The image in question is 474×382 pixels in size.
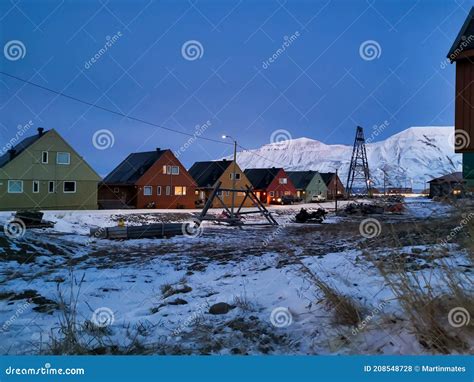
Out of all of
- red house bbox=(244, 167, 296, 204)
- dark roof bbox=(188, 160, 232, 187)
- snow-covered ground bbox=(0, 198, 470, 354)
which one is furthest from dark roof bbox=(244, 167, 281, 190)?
snow-covered ground bbox=(0, 198, 470, 354)

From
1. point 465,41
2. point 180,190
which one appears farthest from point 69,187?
point 465,41

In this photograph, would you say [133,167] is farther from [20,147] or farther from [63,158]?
[20,147]

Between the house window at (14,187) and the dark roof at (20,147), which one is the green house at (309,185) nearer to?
the dark roof at (20,147)

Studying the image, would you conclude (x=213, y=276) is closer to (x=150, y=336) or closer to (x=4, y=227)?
(x=150, y=336)

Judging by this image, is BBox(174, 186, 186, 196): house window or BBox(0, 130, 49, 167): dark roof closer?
BBox(0, 130, 49, 167): dark roof

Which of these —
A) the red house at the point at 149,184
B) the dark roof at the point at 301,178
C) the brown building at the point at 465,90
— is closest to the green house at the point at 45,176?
the red house at the point at 149,184

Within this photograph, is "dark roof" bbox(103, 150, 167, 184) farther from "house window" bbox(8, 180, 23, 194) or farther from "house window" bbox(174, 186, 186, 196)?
"house window" bbox(8, 180, 23, 194)

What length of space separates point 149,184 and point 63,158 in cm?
833

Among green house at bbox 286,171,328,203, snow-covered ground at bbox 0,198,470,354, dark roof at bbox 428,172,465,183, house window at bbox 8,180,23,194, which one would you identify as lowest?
snow-covered ground at bbox 0,198,470,354

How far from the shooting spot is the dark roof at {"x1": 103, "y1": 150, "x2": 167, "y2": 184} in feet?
100

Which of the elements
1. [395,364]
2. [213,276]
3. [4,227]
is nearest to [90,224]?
[4,227]

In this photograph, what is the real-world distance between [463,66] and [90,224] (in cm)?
1452

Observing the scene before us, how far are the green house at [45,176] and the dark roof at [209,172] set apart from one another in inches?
556

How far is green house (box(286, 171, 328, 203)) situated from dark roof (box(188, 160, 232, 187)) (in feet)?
45.7
